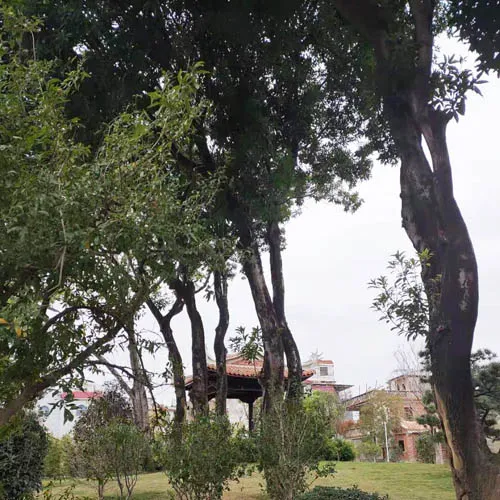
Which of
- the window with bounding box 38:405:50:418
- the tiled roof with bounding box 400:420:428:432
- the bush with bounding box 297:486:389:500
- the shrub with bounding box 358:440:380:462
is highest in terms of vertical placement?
the window with bounding box 38:405:50:418

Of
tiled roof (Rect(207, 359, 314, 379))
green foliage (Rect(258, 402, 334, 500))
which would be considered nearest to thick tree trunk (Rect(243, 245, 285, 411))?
green foliage (Rect(258, 402, 334, 500))

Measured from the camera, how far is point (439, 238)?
14.5 ft

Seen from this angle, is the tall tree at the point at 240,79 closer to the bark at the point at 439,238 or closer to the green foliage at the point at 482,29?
the bark at the point at 439,238

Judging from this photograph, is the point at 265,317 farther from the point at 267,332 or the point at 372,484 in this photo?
the point at 372,484

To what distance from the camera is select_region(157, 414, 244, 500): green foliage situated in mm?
6219

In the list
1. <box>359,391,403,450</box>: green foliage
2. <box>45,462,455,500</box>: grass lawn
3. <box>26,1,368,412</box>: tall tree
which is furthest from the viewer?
<box>359,391,403,450</box>: green foliage

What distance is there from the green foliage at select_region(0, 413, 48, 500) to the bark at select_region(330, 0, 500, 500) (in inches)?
205

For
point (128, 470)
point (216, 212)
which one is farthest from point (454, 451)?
point (128, 470)

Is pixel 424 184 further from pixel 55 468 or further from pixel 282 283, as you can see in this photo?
pixel 55 468

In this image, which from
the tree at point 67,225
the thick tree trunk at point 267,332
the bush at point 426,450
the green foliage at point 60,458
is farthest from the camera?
the bush at point 426,450

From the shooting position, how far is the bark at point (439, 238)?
3922 mm

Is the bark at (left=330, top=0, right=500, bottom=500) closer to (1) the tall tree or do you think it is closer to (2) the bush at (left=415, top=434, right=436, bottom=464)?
(1) the tall tree

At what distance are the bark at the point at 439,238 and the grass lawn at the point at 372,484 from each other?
525 centimetres

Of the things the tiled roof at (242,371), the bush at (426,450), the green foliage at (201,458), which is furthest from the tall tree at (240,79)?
the bush at (426,450)
